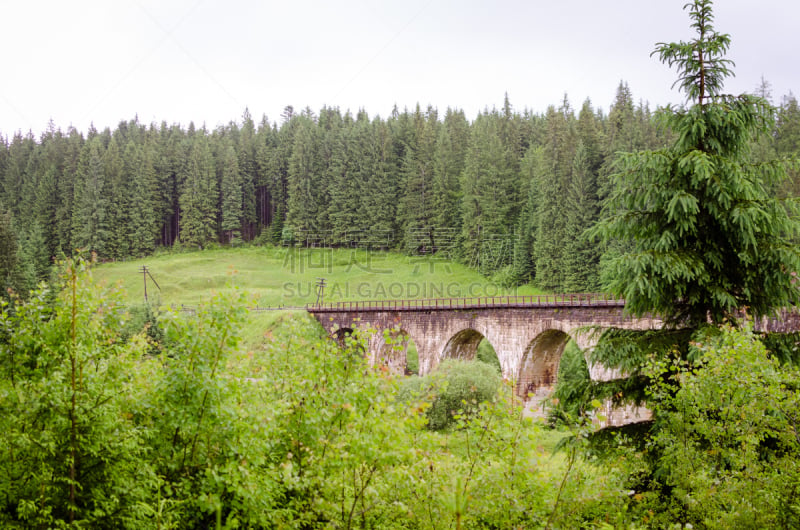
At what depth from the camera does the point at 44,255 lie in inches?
3305

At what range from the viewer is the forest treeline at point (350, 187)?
63250 mm

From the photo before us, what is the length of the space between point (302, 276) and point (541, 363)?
45537 mm

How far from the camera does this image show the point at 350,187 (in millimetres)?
89438

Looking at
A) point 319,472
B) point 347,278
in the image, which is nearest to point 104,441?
point 319,472

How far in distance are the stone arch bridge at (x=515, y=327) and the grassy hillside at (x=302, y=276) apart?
1840cm

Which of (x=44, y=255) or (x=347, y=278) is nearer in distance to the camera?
(x=347, y=278)

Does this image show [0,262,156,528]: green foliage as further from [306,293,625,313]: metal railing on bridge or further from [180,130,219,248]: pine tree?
[180,130,219,248]: pine tree

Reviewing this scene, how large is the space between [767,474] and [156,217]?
9606 centimetres

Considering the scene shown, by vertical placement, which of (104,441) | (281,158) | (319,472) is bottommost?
(319,472)

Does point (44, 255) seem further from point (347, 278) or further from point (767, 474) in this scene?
point (767, 474)

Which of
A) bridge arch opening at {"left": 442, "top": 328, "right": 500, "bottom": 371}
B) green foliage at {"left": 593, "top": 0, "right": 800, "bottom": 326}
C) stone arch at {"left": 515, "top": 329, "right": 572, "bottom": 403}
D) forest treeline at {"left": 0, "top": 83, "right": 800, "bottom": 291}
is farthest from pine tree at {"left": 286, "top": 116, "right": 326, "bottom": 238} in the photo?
green foliage at {"left": 593, "top": 0, "right": 800, "bottom": 326}

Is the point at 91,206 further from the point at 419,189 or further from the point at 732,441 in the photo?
the point at 732,441

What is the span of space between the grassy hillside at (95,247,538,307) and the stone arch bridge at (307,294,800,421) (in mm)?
18405

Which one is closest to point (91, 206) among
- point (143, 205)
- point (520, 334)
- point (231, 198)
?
point (143, 205)
